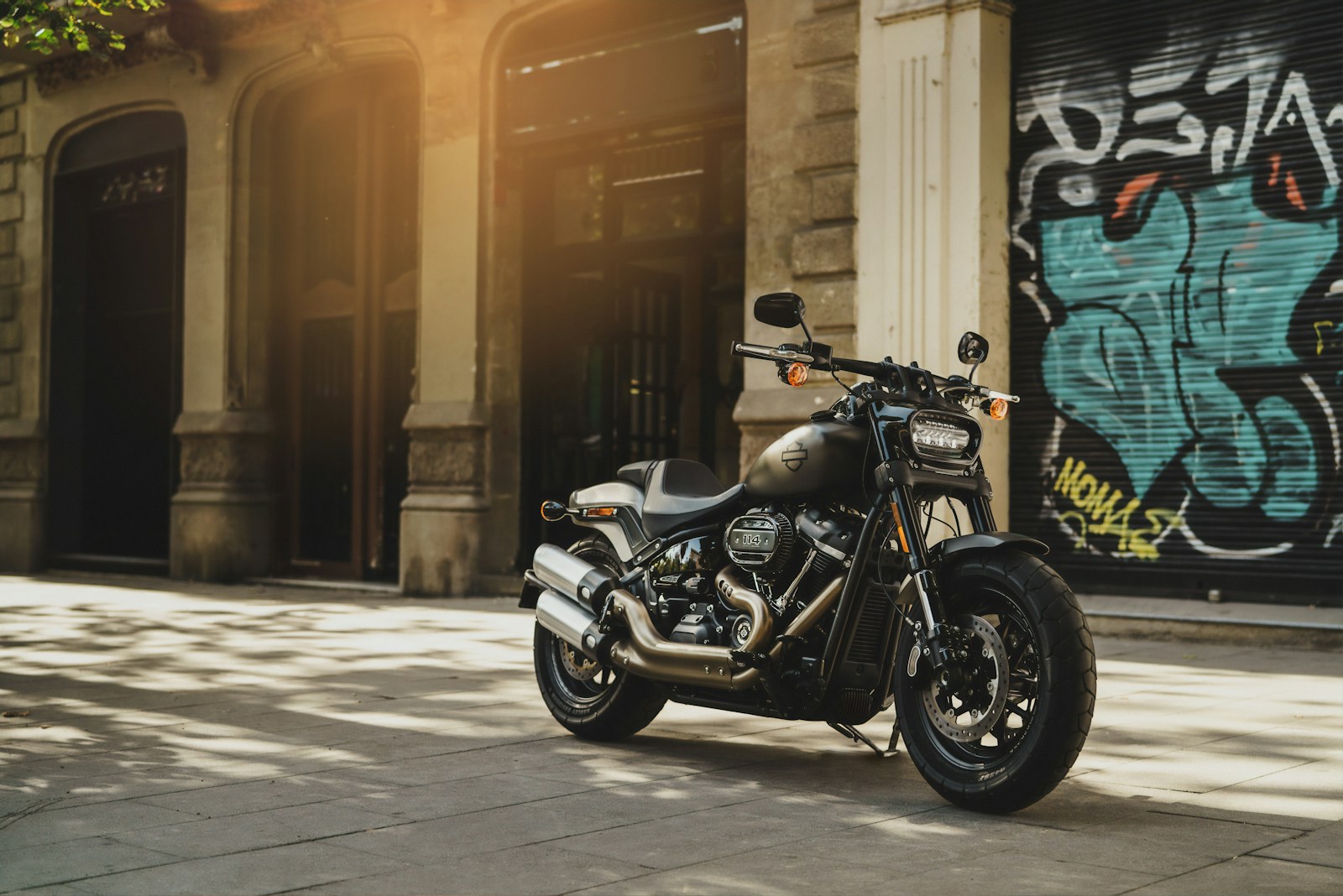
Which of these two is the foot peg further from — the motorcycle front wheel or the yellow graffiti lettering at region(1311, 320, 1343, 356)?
the yellow graffiti lettering at region(1311, 320, 1343, 356)

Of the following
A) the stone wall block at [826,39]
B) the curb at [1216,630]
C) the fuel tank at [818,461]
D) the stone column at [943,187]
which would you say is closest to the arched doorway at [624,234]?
the stone wall block at [826,39]

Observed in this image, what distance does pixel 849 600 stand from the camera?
4.55 metres

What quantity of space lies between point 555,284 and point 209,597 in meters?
3.99

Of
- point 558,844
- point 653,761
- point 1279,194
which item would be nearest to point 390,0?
point 1279,194

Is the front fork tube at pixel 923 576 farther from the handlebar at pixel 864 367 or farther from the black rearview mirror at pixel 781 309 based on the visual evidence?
the black rearview mirror at pixel 781 309

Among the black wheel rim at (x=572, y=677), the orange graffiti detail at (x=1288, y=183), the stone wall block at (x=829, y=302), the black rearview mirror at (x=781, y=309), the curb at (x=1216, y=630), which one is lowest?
the curb at (x=1216, y=630)

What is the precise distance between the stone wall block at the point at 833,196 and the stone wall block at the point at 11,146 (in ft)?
35.7

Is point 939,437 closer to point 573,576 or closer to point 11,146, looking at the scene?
point 573,576

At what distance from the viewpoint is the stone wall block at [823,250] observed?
33.2 feet

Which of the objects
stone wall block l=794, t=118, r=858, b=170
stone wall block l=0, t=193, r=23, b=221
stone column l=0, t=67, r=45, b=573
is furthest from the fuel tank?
stone wall block l=0, t=193, r=23, b=221

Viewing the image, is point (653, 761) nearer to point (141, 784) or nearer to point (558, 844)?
point (558, 844)

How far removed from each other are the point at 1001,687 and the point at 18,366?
15.3 metres

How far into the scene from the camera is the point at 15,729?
566 centimetres

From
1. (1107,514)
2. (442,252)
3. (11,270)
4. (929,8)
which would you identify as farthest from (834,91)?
(11,270)
